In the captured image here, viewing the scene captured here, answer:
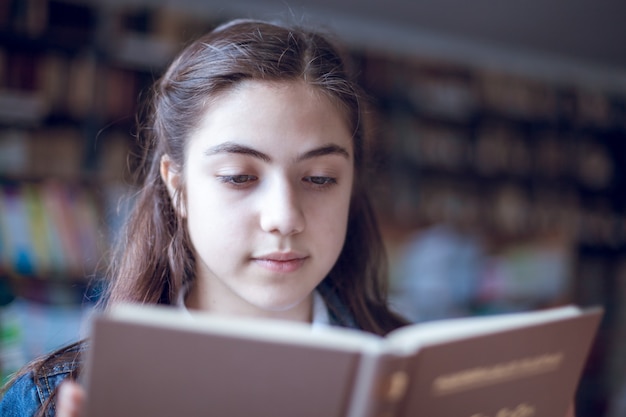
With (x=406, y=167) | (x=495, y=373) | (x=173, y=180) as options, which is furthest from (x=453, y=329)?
(x=406, y=167)

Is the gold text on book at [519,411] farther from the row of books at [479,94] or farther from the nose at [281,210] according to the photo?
the row of books at [479,94]

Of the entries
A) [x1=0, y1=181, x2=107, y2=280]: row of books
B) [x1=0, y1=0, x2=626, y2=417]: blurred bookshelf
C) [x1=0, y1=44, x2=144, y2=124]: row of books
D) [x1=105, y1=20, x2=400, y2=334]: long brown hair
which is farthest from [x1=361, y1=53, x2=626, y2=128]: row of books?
[x1=105, y1=20, x2=400, y2=334]: long brown hair

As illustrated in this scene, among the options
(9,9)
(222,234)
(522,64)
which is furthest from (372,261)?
(522,64)

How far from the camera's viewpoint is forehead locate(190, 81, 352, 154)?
2.75 feet

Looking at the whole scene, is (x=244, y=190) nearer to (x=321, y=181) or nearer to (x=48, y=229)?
(x=321, y=181)

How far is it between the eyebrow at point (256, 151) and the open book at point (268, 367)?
335 mm

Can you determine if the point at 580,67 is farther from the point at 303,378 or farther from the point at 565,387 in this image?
the point at 303,378

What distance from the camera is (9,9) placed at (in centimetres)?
287

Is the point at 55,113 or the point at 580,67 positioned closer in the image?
the point at 55,113

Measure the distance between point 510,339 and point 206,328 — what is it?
0.34m

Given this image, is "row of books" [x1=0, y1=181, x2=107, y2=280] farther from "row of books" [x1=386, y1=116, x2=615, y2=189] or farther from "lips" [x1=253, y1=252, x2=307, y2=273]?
"row of books" [x1=386, y1=116, x2=615, y2=189]

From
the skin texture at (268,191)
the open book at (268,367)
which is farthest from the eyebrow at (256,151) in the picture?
the open book at (268,367)

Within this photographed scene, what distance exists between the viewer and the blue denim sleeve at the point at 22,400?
0.83 m

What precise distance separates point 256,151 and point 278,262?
162mm
